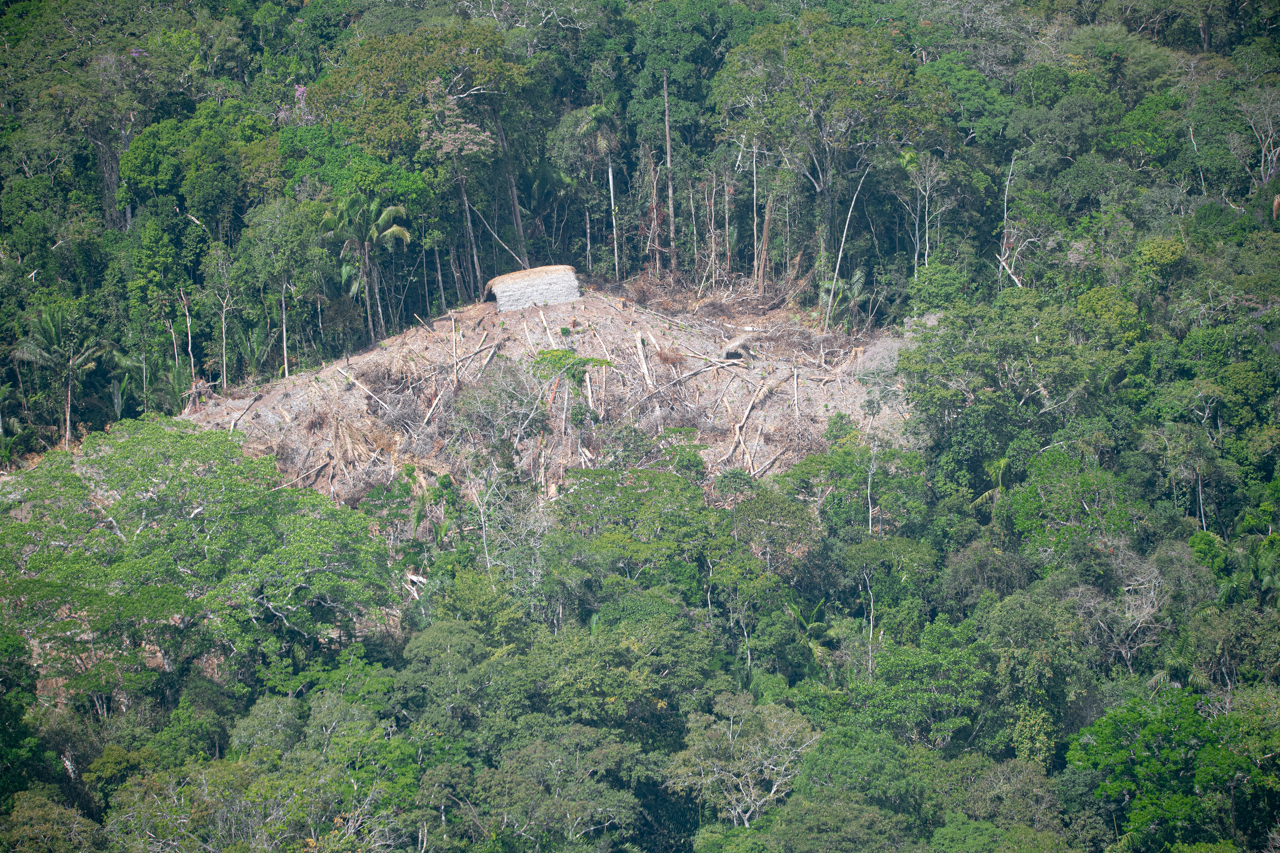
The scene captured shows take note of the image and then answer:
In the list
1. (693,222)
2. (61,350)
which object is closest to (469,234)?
(693,222)

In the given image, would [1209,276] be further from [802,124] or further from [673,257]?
[673,257]

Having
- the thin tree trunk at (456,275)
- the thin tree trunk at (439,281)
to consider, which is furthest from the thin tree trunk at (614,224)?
the thin tree trunk at (439,281)

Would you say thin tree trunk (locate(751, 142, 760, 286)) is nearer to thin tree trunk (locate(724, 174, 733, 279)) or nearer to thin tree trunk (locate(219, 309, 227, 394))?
thin tree trunk (locate(724, 174, 733, 279))

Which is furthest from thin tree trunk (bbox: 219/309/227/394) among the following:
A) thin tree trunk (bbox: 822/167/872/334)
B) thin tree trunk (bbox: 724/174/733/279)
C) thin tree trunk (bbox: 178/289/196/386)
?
thin tree trunk (bbox: 822/167/872/334)

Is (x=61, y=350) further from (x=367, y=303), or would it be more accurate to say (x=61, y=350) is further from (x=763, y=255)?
(x=763, y=255)

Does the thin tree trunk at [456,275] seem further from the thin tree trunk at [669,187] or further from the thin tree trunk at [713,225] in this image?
the thin tree trunk at [713,225]

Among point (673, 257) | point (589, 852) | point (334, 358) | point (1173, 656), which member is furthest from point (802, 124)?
point (589, 852)
